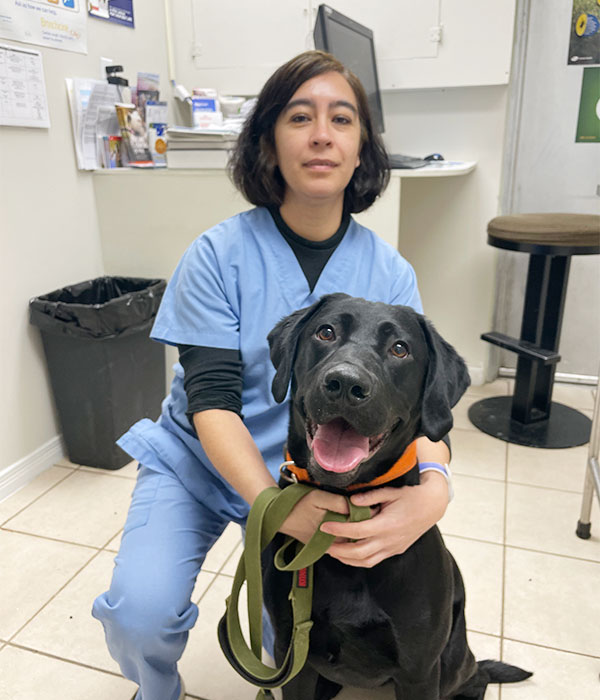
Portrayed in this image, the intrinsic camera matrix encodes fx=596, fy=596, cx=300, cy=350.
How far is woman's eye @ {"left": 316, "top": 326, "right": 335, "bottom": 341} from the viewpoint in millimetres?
818

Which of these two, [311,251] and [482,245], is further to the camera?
[482,245]

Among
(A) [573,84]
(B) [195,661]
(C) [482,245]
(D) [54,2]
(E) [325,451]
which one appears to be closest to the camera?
(E) [325,451]

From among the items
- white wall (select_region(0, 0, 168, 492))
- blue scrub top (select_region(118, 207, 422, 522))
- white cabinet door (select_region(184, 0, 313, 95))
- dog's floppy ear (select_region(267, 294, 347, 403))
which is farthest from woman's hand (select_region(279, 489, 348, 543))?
white cabinet door (select_region(184, 0, 313, 95))

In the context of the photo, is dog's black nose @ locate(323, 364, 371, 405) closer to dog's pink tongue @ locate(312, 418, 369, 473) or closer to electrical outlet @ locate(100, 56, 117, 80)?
dog's pink tongue @ locate(312, 418, 369, 473)

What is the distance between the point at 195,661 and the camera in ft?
4.31

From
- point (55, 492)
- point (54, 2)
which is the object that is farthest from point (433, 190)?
point (55, 492)

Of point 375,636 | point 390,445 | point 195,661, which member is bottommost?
point 195,661

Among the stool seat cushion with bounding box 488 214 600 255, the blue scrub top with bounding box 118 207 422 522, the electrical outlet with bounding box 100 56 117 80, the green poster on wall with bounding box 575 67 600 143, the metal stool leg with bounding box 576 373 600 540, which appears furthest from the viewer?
the green poster on wall with bounding box 575 67 600 143

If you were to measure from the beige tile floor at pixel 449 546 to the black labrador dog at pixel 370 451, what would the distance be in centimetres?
40

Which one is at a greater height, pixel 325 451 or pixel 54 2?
pixel 54 2

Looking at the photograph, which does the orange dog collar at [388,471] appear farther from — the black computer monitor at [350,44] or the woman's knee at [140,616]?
the black computer monitor at [350,44]

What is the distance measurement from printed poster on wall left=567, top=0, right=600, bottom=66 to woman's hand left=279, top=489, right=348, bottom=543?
2333 mm

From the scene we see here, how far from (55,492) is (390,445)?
1.49m

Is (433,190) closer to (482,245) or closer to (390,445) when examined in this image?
(482,245)
